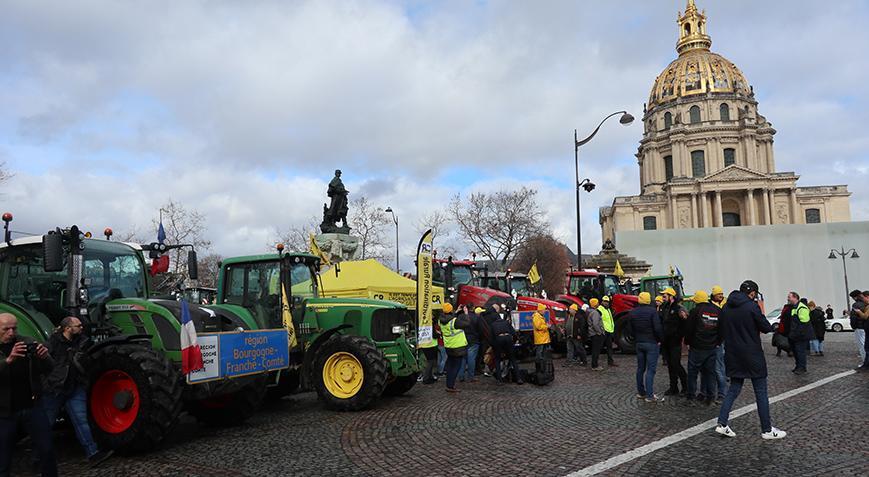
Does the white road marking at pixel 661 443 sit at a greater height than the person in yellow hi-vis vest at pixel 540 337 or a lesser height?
lesser

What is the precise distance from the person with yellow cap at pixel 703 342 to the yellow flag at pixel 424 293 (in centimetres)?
453

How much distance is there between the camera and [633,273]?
3856cm

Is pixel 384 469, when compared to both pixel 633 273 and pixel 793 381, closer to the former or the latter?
pixel 793 381

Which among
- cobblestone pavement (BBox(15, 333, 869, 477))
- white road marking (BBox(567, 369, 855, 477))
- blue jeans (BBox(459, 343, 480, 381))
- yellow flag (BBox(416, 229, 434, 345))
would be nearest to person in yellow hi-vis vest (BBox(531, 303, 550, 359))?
blue jeans (BBox(459, 343, 480, 381))

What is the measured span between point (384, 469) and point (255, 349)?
2750mm

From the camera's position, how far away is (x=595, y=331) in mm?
15414

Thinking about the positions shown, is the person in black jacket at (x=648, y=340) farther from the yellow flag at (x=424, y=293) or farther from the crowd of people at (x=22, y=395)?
the crowd of people at (x=22, y=395)

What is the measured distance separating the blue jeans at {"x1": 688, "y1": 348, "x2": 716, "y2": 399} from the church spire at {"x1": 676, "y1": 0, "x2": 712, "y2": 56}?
114656 millimetres

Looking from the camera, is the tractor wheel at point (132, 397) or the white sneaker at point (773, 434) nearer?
the tractor wheel at point (132, 397)

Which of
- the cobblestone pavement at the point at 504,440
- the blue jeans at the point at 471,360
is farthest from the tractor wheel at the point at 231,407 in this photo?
the blue jeans at the point at 471,360

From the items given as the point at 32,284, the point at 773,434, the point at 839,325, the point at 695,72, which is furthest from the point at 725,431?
the point at 695,72

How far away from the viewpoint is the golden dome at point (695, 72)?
332ft

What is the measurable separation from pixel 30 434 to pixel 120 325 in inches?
96.8

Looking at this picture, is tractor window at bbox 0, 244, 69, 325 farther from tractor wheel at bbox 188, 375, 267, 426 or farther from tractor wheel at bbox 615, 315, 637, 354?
tractor wheel at bbox 615, 315, 637, 354
